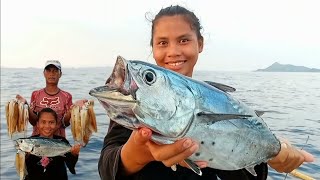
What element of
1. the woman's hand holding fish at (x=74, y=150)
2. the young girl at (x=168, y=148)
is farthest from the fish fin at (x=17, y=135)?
the young girl at (x=168, y=148)

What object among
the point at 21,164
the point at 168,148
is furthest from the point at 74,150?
the point at 168,148

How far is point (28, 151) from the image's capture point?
7145mm

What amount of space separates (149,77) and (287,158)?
149 centimetres

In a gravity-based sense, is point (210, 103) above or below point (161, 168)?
above

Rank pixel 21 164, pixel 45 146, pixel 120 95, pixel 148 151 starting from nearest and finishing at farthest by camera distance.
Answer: pixel 120 95 < pixel 148 151 < pixel 45 146 < pixel 21 164

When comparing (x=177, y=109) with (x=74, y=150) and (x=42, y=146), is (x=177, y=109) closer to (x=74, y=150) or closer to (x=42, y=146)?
(x=42, y=146)

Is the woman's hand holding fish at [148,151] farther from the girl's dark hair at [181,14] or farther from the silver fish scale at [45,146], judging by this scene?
the silver fish scale at [45,146]

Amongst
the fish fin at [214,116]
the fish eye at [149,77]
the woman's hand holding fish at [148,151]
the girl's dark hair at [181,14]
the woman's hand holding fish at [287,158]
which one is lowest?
the woman's hand holding fish at [287,158]

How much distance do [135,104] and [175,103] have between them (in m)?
0.22

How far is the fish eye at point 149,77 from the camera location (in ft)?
6.56

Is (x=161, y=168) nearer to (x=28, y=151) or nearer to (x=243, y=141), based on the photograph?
(x=243, y=141)

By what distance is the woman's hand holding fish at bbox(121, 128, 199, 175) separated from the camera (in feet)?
6.67

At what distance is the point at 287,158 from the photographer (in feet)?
9.42

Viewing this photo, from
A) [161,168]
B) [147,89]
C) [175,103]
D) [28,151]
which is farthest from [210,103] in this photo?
[28,151]
